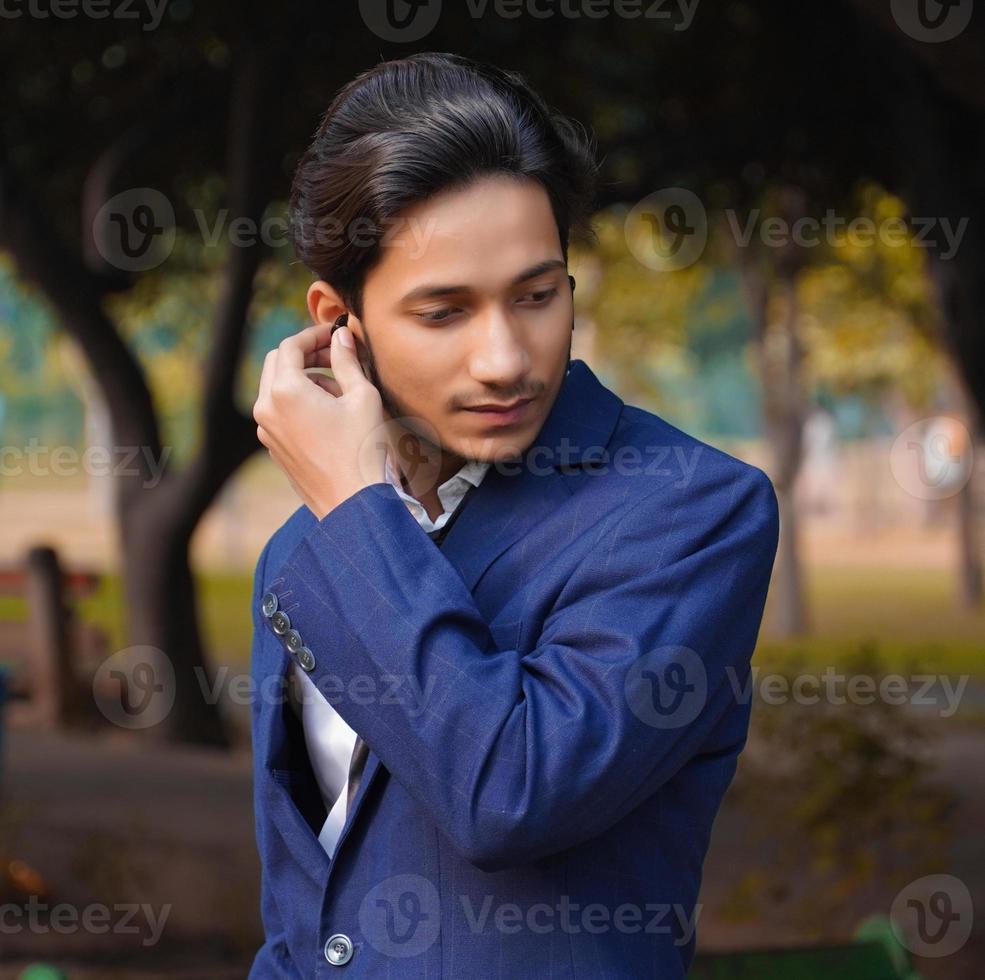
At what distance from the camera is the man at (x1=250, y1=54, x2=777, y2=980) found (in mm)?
1472

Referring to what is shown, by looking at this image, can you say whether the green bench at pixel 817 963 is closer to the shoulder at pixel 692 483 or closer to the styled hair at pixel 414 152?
the shoulder at pixel 692 483

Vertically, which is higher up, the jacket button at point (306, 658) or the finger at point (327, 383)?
the finger at point (327, 383)

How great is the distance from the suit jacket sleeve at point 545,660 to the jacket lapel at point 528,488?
112 mm

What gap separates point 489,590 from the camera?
5.42 ft

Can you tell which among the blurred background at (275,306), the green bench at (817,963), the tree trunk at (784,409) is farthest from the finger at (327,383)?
the tree trunk at (784,409)

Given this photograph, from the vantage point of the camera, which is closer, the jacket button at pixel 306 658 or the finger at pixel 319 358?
the jacket button at pixel 306 658

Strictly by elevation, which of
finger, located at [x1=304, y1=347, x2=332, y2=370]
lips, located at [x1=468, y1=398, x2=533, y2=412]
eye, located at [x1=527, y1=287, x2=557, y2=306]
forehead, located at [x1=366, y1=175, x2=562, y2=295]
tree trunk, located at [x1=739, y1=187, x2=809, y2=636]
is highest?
forehead, located at [x1=366, y1=175, x2=562, y2=295]

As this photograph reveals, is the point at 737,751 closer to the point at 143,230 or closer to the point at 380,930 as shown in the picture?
the point at 380,930

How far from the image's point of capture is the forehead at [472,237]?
1.58 metres

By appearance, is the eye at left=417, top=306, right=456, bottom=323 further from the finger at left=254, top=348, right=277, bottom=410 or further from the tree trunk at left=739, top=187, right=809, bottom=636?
the tree trunk at left=739, top=187, right=809, bottom=636

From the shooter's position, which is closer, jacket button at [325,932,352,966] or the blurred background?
jacket button at [325,932,352,966]

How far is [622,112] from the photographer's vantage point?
911 cm

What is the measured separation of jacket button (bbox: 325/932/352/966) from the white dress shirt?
0.34ft

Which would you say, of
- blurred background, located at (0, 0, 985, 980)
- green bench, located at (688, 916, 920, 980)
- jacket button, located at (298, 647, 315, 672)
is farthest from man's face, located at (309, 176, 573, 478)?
green bench, located at (688, 916, 920, 980)
